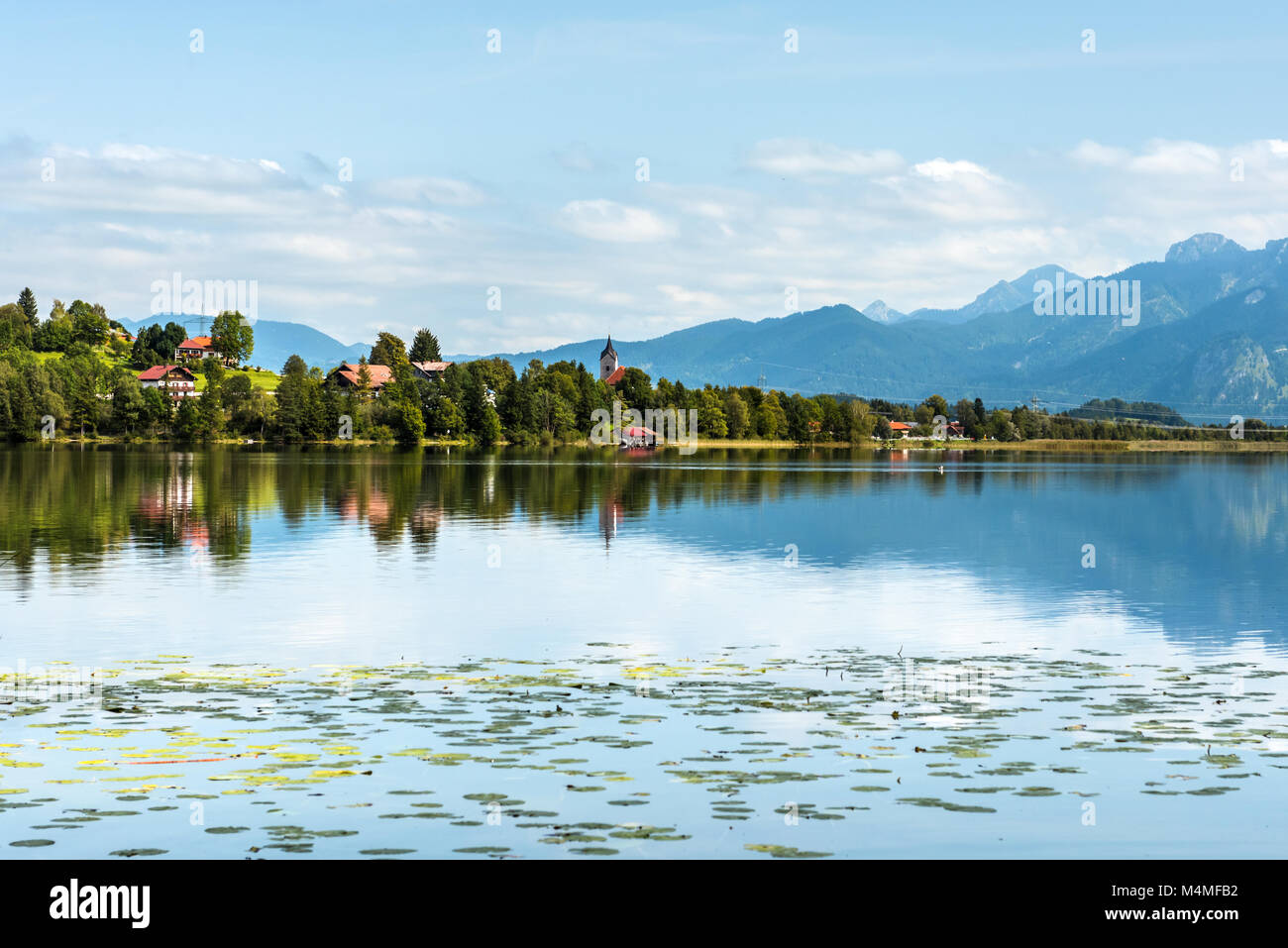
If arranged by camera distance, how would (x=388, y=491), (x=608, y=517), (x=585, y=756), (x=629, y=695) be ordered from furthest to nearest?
(x=388, y=491)
(x=608, y=517)
(x=629, y=695)
(x=585, y=756)

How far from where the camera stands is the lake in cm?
1443

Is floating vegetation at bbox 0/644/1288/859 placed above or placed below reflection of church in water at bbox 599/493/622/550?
below

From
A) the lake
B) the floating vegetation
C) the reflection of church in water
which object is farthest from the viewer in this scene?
the reflection of church in water

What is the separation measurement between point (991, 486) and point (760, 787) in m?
97.7

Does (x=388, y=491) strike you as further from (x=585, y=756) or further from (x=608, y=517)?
(x=585, y=756)

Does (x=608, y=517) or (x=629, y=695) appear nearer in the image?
(x=629, y=695)

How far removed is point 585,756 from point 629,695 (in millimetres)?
4587

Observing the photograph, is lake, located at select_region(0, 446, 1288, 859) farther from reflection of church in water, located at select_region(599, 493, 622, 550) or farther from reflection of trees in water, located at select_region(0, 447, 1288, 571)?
reflection of church in water, located at select_region(599, 493, 622, 550)

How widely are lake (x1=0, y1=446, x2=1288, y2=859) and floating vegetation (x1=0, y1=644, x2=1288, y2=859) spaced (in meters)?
0.08

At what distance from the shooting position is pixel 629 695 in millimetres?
22000

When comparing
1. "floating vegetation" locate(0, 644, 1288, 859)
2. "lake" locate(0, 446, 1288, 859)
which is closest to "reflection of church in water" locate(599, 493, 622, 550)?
"lake" locate(0, 446, 1288, 859)

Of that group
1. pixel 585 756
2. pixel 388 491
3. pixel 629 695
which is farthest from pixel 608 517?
pixel 585 756

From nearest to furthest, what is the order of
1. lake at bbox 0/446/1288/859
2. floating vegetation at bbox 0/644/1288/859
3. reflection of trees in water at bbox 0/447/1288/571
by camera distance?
floating vegetation at bbox 0/644/1288/859
lake at bbox 0/446/1288/859
reflection of trees in water at bbox 0/447/1288/571
